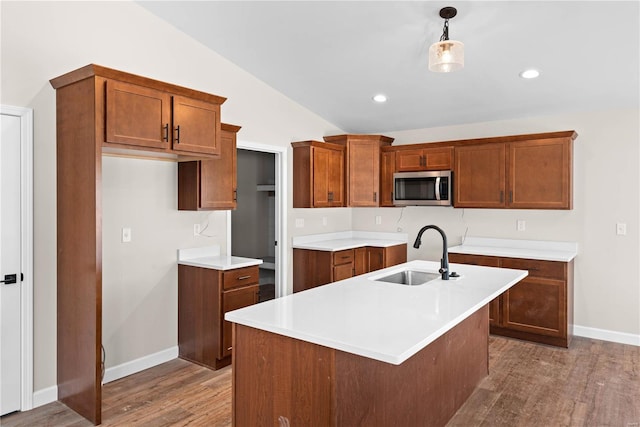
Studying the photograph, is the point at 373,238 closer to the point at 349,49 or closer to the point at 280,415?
the point at 349,49

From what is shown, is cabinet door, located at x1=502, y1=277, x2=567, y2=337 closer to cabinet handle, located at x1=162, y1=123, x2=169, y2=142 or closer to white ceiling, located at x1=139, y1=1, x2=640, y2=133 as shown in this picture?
white ceiling, located at x1=139, y1=1, x2=640, y2=133

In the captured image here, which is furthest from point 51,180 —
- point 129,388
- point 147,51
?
point 129,388

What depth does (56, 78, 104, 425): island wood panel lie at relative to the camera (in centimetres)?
267

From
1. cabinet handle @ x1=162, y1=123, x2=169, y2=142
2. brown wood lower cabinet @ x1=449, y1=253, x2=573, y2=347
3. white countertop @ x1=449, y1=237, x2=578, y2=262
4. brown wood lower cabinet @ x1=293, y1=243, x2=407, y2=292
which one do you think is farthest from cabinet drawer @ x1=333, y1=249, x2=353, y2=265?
cabinet handle @ x1=162, y1=123, x2=169, y2=142

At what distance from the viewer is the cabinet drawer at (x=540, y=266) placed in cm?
401

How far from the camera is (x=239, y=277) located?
3.64 m

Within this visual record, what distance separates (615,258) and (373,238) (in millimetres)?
2672

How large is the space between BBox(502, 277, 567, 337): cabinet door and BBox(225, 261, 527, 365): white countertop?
158 cm

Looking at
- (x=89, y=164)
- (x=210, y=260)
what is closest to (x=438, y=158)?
(x=210, y=260)

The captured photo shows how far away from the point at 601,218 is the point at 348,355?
12.2 feet

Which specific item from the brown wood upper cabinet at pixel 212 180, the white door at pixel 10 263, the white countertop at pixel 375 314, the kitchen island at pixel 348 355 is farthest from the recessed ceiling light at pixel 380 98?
the white door at pixel 10 263

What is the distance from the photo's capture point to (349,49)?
3660mm

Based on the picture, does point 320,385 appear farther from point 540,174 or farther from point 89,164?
point 540,174

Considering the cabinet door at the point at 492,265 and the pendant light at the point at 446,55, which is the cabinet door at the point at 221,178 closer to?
the pendant light at the point at 446,55
